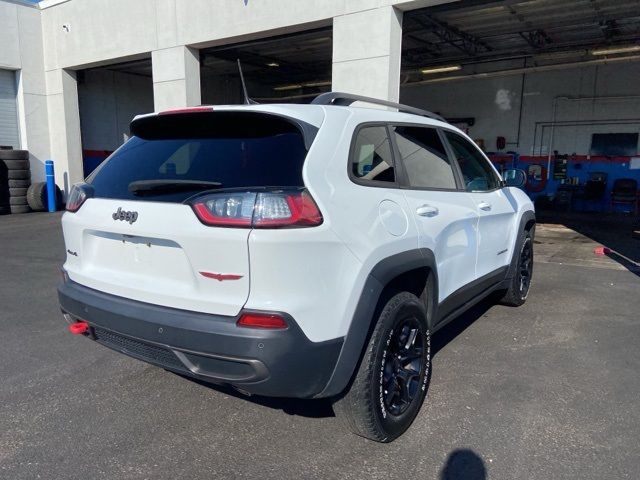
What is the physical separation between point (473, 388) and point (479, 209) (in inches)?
51.6

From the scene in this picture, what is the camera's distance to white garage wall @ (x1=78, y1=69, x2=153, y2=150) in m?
16.0

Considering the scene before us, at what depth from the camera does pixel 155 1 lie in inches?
438

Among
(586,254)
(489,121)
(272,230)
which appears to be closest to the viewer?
(272,230)

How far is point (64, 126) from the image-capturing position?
1438 centimetres

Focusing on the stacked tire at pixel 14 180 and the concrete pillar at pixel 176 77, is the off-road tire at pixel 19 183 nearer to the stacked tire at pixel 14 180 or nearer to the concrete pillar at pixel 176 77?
the stacked tire at pixel 14 180

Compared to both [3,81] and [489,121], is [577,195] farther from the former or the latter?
[3,81]

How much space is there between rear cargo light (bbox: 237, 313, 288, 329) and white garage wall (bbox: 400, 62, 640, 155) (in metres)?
15.9

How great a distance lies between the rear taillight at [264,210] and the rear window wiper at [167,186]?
0.17m

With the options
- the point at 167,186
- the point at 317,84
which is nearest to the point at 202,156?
the point at 167,186

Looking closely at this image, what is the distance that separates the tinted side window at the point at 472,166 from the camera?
3.81 meters

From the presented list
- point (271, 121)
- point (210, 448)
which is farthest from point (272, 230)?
point (210, 448)

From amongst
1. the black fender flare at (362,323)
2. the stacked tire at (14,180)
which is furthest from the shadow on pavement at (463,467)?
the stacked tire at (14,180)

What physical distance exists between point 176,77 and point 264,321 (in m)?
10.1

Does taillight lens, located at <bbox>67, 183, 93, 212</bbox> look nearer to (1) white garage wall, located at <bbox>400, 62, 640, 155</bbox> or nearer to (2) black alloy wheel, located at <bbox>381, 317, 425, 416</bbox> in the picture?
(2) black alloy wheel, located at <bbox>381, 317, 425, 416</bbox>
